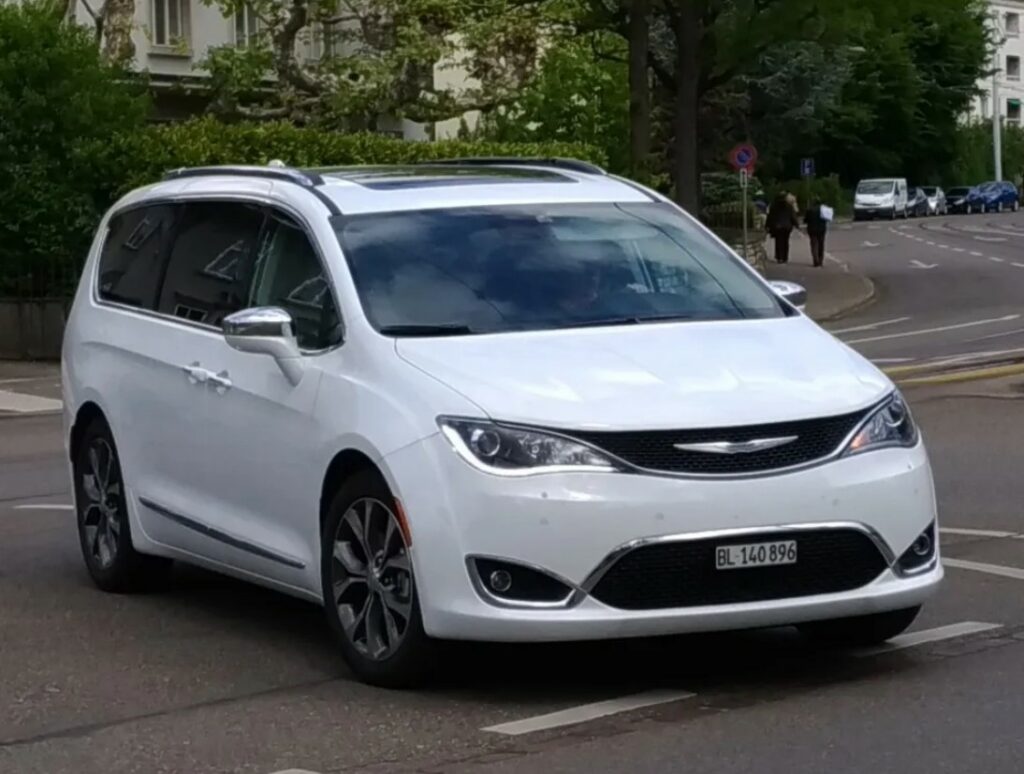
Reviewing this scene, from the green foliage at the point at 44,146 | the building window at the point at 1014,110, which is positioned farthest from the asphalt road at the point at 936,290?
the building window at the point at 1014,110

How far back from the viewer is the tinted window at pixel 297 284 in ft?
26.2

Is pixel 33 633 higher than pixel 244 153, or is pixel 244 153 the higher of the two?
pixel 244 153

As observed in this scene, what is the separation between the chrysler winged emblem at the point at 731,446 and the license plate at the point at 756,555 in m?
0.29

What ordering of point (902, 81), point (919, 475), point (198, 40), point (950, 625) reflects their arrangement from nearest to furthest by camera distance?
point (919, 475) < point (950, 625) < point (198, 40) < point (902, 81)

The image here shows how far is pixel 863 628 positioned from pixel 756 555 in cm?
98

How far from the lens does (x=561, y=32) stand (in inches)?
1635

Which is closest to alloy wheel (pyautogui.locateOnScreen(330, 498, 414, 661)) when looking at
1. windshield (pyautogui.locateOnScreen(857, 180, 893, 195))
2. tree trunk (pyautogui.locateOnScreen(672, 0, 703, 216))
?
tree trunk (pyautogui.locateOnScreen(672, 0, 703, 216))

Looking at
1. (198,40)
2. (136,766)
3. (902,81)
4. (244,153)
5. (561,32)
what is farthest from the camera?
(902,81)

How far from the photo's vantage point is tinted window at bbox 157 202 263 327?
28.7 feet

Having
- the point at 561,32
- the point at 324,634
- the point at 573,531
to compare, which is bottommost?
the point at 324,634

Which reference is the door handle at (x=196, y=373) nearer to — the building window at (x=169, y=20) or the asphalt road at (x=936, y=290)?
the asphalt road at (x=936, y=290)

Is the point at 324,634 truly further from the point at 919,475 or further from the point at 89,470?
the point at 919,475

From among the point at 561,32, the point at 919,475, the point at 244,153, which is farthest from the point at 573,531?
the point at 561,32

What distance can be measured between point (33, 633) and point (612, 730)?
300cm
